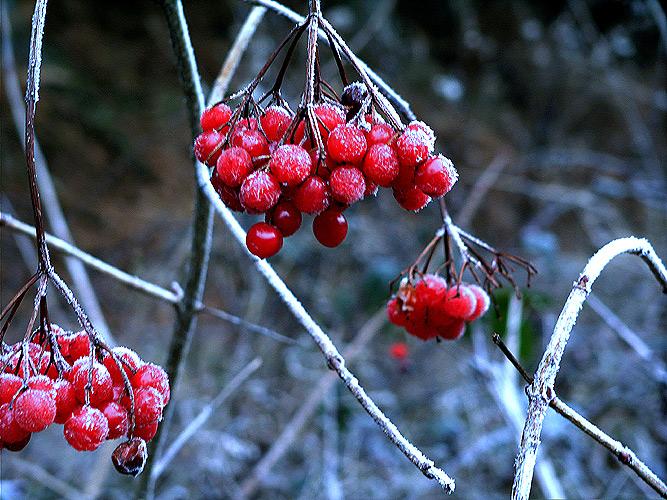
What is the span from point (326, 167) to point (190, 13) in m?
4.32

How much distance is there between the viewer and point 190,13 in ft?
14.9

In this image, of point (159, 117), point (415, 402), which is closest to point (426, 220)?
point (415, 402)

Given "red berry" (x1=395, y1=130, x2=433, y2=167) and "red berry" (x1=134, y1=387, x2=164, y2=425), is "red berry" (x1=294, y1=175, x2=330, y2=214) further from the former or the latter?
"red berry" (x1=134, y1=387, x2=164, y2=425)

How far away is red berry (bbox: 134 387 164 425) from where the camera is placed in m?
0.63

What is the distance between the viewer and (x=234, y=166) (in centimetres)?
64

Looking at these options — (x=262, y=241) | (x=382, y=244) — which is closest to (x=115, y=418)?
(x=262, y=241)

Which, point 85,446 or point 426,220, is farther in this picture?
point 426,220

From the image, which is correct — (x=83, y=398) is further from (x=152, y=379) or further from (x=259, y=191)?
(x=259, y=191)

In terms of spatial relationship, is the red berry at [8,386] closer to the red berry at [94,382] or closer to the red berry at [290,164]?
the red berry at [94,382]

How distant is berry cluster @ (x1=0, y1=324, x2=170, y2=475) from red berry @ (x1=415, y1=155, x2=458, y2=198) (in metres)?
0.33

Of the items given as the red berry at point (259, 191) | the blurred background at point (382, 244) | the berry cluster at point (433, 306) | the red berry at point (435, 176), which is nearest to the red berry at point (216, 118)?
the red berry at point (259, 191)

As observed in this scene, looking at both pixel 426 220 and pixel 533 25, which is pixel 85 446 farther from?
pixel 533 25

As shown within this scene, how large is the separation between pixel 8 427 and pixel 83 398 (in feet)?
0.23

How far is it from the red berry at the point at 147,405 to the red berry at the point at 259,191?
21 centimetres
